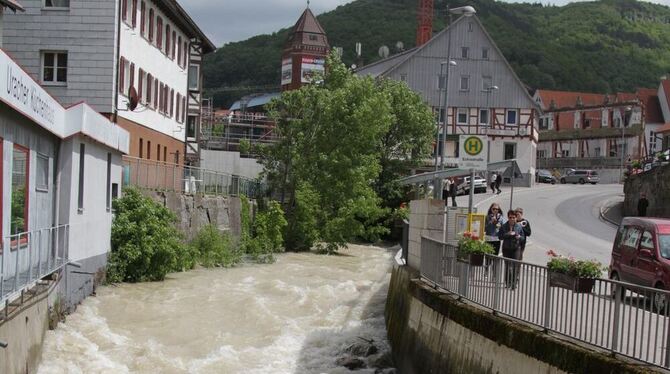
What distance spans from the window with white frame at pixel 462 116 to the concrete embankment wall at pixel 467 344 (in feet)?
204

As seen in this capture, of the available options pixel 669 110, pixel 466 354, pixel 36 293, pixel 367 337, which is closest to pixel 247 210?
pixel 367 337

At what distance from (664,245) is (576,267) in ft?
24.0

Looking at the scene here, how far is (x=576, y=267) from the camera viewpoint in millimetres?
11312

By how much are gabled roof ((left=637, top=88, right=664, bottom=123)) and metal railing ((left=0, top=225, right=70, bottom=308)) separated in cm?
9497

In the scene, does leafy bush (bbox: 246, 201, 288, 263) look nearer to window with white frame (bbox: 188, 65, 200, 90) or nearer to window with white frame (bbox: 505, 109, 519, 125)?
window with white frame (bbox: 188, 65, 200, 90)

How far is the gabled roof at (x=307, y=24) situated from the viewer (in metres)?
127

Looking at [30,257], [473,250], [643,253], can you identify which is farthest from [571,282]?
[30,257]

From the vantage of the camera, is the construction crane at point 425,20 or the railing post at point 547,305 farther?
the construction crane at point 425,20

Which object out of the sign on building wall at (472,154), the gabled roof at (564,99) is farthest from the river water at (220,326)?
the gabled roof at (564,99)

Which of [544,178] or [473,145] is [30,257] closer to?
[473,145]

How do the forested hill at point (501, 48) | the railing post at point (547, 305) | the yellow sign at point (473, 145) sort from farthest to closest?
the forested hill at point (501, 48)
the yellow sign at point (473, 145)
the railing post at point (547, 305)

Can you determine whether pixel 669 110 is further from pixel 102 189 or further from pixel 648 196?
pixel 102 189

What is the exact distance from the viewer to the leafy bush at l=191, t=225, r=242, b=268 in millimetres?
34219

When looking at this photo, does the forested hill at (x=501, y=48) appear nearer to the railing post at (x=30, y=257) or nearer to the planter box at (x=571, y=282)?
the railing post at (x=30, y=257)
